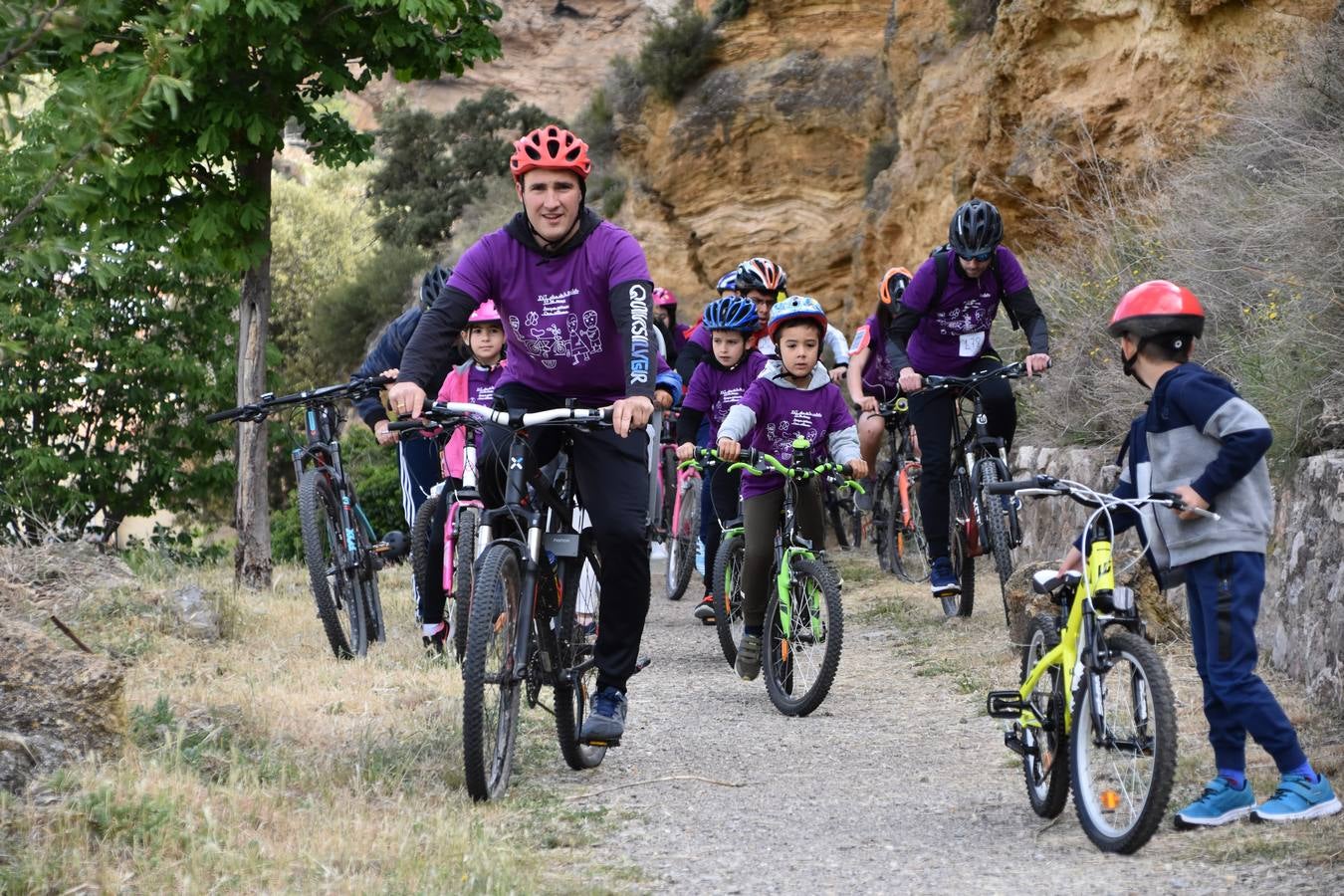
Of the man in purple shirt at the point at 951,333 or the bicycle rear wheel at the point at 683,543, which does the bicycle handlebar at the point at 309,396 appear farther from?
the bicycle rear wheel at the point at 683,543

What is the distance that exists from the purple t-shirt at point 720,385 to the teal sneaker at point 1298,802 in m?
5.44

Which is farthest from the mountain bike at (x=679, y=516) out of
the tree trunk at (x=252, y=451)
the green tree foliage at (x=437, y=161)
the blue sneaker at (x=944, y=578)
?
the green tree foliage at (x=437, y=161)

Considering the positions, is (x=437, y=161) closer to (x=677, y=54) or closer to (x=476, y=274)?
(x=677, y=54)

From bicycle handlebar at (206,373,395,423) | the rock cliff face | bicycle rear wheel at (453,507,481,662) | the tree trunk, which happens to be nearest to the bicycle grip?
bicycle rear wheel at (453,507,481,662)

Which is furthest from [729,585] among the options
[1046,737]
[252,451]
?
[252,451]

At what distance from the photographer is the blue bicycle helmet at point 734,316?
10234mm

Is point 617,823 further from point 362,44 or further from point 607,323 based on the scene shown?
point 362,44

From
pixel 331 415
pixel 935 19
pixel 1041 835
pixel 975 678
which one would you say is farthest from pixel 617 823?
pixel 935 19

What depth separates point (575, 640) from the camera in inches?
250

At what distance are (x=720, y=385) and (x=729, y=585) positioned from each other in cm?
169

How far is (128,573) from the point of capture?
455 inches

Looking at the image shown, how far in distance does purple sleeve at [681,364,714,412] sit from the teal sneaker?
5372mm

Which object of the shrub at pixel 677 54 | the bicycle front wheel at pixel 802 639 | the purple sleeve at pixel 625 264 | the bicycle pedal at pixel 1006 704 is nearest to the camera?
the bicycle pedal at pixel 1006 704

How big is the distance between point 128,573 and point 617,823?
6.86 m
